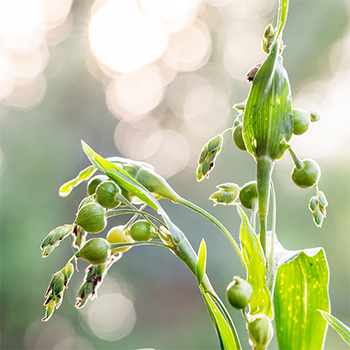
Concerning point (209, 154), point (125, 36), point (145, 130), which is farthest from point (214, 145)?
point (125, 36)

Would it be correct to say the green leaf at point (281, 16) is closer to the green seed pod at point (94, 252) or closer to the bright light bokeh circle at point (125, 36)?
the green seed pod at point (94, 252)

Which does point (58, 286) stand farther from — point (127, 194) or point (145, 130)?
point (145, 130)

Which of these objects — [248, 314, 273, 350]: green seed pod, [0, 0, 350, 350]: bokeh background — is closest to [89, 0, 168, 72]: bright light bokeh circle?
[0, 0, 350, 350]: bokeh background

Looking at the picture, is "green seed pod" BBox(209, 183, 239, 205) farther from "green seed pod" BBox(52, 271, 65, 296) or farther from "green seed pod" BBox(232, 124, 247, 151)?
"green seed pod" BBox(52, 271, 65, 296)

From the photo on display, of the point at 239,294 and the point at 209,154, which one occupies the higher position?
the point at 209,154

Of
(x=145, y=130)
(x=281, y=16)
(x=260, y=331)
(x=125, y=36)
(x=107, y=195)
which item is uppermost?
(x=125, y=36)
